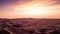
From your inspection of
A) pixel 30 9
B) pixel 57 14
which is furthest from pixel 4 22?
pixel 57 14

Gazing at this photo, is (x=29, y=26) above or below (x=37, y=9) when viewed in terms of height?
below

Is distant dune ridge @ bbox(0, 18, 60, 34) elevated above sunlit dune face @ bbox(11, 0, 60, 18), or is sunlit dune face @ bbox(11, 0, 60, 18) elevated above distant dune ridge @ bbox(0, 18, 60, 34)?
sunlit dune face @ bbox(11, 0, 60, 18)

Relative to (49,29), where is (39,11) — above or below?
above

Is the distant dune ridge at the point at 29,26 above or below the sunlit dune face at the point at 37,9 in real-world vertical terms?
below

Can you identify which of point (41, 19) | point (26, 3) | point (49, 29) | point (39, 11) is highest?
point (26, 3)

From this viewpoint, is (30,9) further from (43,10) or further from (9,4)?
(9,4)

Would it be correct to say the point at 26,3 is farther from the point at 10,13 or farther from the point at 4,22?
the point at 4,22

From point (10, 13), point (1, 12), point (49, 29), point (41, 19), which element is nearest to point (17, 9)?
point (10, 13)
